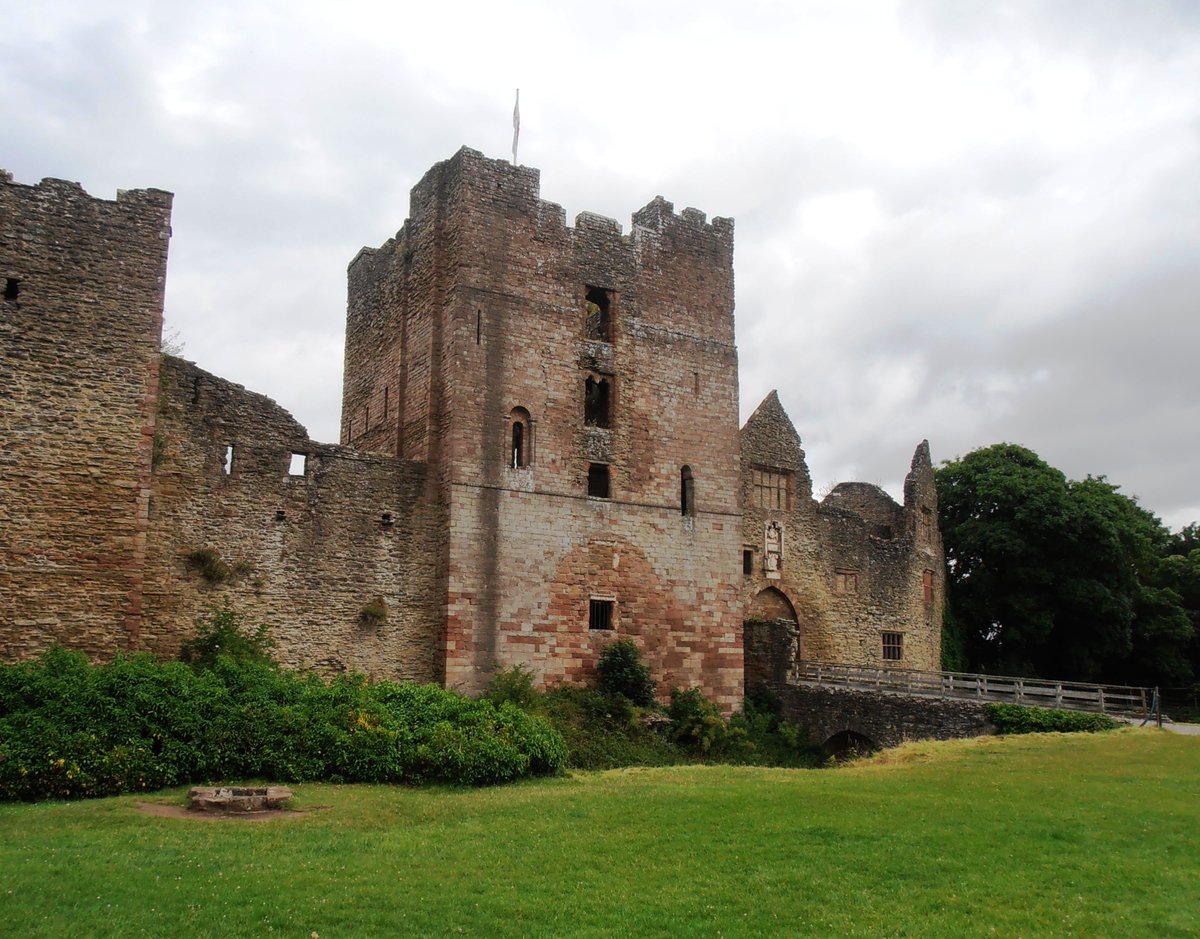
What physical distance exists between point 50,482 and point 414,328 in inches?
385

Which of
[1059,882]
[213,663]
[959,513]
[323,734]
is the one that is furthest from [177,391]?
[959,513]

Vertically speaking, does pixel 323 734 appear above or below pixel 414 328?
below

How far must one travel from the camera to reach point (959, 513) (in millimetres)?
43875

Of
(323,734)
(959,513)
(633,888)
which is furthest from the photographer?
(959,513)

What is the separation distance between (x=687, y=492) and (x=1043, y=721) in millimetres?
9572

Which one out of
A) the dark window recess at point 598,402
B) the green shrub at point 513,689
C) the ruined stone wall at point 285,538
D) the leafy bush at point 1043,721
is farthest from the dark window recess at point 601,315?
the leafy bush at point 1043,721

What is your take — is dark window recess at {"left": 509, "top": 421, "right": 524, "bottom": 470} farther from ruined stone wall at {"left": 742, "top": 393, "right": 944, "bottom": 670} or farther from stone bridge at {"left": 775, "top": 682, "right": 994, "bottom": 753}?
ruined stone wall at {"left": 742, "top": 393, "right": 944, "bottom": 670}

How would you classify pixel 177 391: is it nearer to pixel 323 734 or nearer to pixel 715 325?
pixel 323 734

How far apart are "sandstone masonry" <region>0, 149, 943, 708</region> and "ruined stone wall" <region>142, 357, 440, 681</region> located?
0.05 metres

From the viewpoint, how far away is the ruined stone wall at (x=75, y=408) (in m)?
18.0

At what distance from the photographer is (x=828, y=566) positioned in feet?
117

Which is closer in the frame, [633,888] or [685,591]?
[633,888]

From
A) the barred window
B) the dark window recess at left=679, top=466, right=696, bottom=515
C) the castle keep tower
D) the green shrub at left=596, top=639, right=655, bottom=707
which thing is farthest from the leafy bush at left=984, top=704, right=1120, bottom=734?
the barred window

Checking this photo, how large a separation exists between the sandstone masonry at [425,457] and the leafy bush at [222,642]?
0.27 meters
